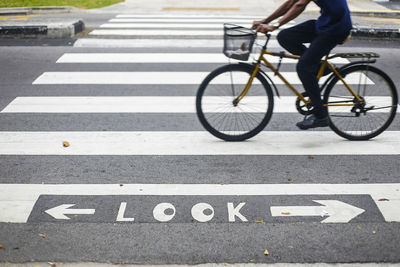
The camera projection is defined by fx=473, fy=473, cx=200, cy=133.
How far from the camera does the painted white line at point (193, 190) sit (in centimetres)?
408

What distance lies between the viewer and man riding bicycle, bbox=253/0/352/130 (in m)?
4.64

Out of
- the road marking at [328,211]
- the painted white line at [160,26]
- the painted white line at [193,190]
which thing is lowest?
the painted white line at [193,190]

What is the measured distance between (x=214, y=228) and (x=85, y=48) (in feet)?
22.9

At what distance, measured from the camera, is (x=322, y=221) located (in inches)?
145

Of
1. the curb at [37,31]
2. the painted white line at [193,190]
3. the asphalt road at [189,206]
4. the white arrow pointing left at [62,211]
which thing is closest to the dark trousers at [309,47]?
the asphalt road at [189,206]

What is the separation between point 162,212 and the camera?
381 centimetres

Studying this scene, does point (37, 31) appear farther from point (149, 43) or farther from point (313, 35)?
point (313, 35)

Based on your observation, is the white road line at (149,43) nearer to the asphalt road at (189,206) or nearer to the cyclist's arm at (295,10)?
the asphalt road at (189,206)

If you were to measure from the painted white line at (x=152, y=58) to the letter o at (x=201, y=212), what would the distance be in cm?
504

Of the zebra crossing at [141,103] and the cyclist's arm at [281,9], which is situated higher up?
the cyclist's arm at [281,9]

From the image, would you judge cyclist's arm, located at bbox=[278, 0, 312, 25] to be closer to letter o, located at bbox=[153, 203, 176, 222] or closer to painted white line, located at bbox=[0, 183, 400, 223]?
painted white line, located at bbox=[0, 183, 400, 223]

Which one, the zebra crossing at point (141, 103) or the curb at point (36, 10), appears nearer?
the zebra crossing at point (141, 103)

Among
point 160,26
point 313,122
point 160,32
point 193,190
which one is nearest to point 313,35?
point 313,122

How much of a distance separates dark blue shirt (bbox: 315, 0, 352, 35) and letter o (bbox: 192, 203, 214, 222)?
2149 millimetres
